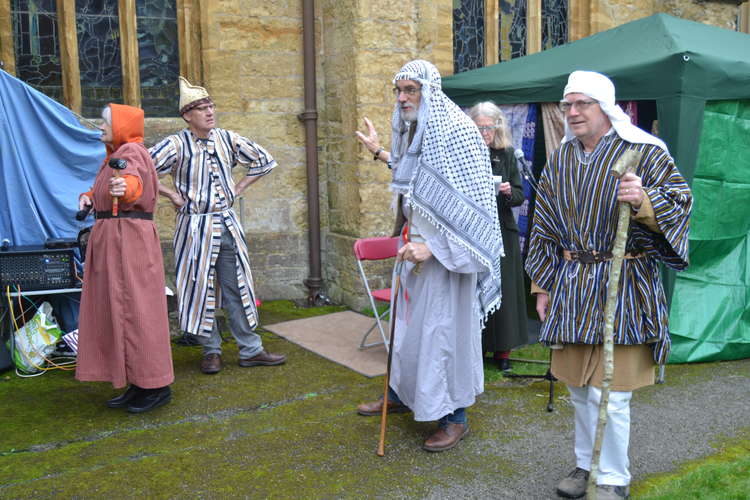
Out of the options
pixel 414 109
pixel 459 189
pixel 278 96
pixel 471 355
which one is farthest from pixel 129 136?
pixel 278 96

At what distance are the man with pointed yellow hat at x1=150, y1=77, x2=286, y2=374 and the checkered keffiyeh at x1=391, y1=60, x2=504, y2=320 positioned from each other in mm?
1776

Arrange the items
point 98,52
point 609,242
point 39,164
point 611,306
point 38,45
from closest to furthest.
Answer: point 611,306
point 609,242
point 39,164
point 38,45
point 98,52

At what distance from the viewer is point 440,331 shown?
376 centimetres

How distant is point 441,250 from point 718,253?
2742 millimetres

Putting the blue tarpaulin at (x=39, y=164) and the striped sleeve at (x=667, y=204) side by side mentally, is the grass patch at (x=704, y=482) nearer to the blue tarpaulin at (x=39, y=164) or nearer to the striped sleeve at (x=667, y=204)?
the striped sleeve at (x=667, y=204)

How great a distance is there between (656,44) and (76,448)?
442cm

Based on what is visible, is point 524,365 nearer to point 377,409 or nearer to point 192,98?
point 377,409

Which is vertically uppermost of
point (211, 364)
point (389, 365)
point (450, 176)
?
point (450, 176)

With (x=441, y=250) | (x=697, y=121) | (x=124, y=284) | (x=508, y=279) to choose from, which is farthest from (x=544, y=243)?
(x=124, y=284)

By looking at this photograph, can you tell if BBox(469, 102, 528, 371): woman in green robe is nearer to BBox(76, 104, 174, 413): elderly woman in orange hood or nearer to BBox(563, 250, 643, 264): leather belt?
BBox(563, 250, 643, 264): leather belt

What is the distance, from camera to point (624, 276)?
3.09 meters

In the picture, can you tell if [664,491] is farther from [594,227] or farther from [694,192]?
[694,192]

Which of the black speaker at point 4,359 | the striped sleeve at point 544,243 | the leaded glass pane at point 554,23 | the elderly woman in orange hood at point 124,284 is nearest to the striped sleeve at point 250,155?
the elderly woman in orange hood at point 124,284

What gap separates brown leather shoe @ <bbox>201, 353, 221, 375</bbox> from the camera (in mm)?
5148
